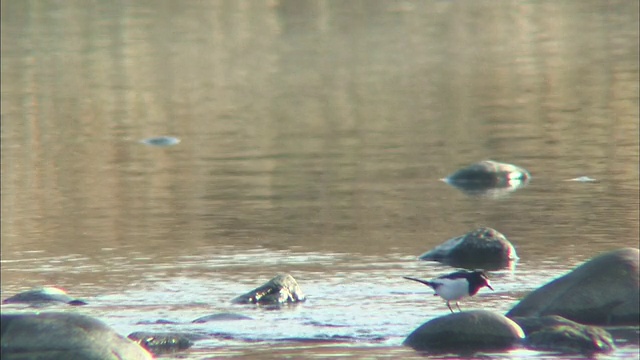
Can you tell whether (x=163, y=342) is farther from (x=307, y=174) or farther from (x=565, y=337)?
(x=307, y=174)

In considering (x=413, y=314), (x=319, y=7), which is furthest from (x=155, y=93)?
(x=319, y=7)

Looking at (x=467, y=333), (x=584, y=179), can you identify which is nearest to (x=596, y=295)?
(x=467, y=333)

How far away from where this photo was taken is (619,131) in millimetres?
26016

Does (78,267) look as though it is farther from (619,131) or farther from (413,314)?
(619,131)

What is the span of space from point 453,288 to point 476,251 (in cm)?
307

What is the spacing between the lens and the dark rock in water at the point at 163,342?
11867mm

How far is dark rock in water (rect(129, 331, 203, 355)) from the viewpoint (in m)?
11.9

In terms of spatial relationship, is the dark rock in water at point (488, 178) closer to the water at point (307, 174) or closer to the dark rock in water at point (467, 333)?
the water at point (307, 174)

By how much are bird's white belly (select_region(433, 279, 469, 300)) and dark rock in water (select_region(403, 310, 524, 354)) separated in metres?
0.71

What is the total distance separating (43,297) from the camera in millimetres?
13961

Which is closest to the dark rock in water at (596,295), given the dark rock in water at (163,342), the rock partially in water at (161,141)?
the dark rock in water at (163,342)

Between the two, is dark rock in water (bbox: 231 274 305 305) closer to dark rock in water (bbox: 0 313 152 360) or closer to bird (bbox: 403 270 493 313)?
bird (bbox: 403 270 493 313)

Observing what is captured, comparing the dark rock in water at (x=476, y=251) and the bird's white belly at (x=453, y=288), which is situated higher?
the bird's white belly at (x=453, y=288)

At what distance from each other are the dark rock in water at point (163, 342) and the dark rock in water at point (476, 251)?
4.28 metres
